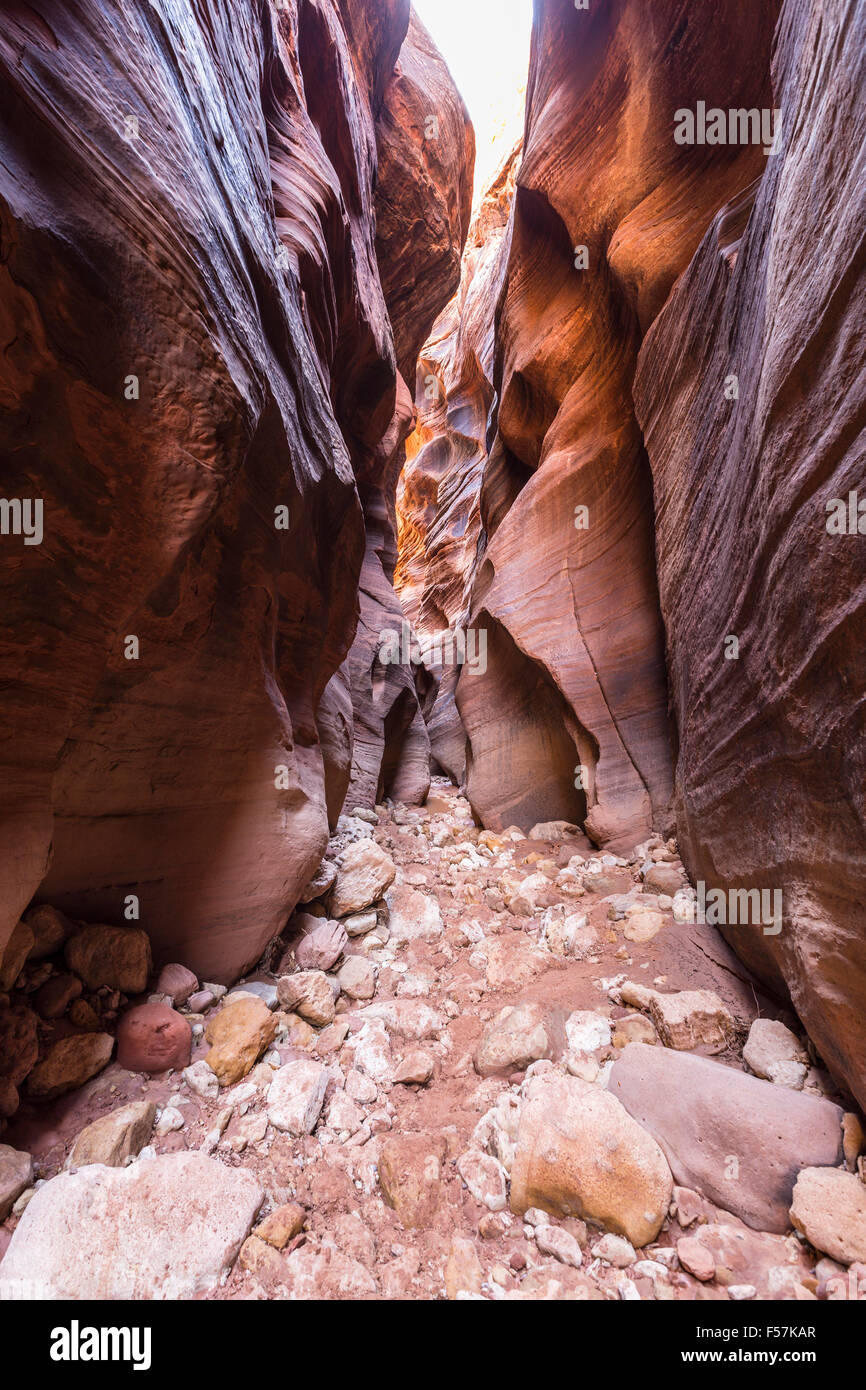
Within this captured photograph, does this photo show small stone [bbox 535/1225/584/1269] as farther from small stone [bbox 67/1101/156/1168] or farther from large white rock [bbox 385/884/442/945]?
large white rock [bbox 385/884/442/945]

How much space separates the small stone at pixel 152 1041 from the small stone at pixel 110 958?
6.3 inches

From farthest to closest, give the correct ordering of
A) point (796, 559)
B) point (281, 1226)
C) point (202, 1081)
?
point (202, 1081), point (796, 559), point (281, 1226)

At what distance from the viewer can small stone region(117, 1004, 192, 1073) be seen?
2473 millimetres

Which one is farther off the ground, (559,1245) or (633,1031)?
(633,1031)

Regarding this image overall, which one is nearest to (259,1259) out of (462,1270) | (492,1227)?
(462,1270)

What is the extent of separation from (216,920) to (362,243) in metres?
8.21

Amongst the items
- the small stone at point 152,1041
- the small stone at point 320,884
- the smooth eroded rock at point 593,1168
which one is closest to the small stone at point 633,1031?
the smooth eroded rock at point 593,1168

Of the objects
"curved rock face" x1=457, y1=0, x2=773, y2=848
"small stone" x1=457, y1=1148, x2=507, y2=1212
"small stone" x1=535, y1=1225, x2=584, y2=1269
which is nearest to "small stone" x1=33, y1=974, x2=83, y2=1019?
"small stone" x1=457, y1=1148, x2=507, y2=1212

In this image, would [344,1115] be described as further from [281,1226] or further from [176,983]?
[176,983]

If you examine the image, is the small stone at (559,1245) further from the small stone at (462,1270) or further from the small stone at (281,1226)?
the small stone at (281,1226)

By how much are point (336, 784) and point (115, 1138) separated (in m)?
3.65

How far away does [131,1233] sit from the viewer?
1729 millimetres

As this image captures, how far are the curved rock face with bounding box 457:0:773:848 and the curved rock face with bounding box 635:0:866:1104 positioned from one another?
1790 millimetres

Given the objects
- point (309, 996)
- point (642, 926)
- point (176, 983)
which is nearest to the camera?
point (176, 983)
